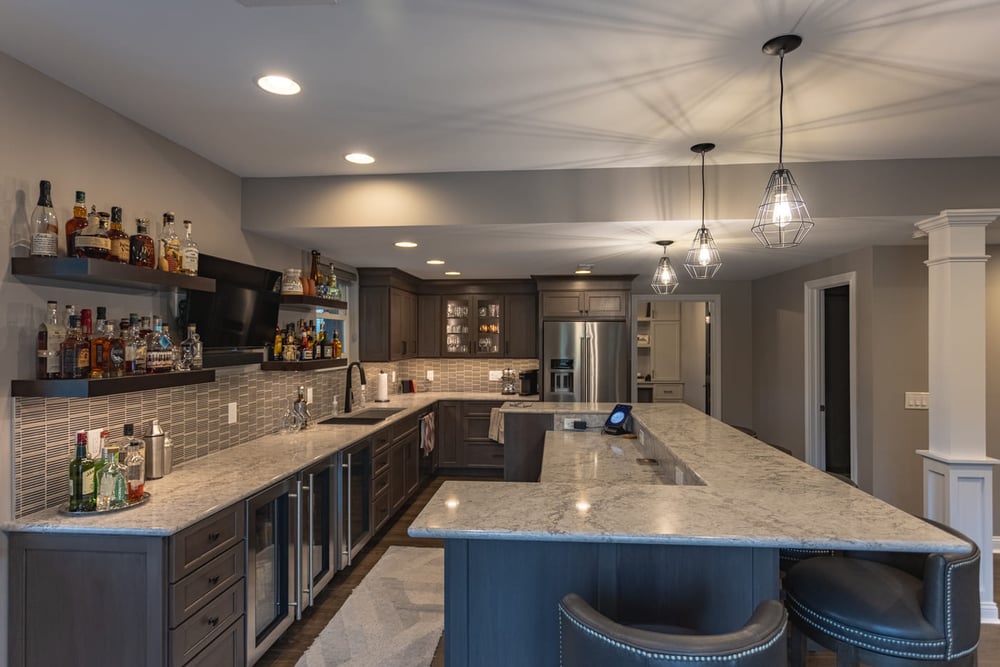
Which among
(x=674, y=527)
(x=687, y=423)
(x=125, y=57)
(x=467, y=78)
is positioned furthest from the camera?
(x=687, y=423)

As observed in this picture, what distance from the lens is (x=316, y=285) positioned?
3840 mm

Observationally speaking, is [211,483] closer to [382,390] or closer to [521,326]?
[382,390]

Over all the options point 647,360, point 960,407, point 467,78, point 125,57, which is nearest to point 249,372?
point 125,57

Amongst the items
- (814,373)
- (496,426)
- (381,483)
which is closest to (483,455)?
(496,426)

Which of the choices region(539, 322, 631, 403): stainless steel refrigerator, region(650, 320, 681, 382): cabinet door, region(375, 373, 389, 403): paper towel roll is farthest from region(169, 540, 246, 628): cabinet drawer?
region(650, 320, 681, 382): cabinet door

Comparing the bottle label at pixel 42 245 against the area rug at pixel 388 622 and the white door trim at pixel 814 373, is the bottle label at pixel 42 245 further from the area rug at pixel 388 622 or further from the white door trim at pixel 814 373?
the white door trim at pixel 814 373

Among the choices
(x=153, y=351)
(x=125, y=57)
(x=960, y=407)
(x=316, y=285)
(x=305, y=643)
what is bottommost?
(x=305, y=643)

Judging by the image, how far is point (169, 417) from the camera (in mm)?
2605

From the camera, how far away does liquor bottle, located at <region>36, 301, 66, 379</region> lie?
1952mm

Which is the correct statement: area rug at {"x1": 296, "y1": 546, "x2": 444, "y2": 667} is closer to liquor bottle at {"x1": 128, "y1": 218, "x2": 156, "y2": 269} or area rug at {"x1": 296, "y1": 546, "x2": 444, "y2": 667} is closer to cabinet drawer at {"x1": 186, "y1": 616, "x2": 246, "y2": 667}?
cabinet drawer at {"x1": 186, "y1": 616, "x2": 246, "y2": 667}

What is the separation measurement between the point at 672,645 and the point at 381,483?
3.25 metres

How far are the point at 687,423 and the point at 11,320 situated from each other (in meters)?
3.23

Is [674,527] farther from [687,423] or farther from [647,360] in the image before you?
[647,360]

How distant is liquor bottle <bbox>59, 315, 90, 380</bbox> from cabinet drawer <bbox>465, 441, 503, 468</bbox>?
13.8 feet
